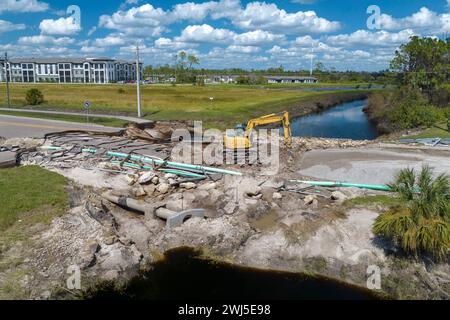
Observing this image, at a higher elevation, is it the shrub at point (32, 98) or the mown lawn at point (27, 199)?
the shrub at point (32, 98)

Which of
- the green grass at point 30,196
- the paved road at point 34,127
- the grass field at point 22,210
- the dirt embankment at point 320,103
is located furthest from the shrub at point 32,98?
the dirt embankment at point 320,103

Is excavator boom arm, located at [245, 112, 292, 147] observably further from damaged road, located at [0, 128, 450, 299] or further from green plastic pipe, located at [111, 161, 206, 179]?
green plastic pipe, located at [111, 161, 206, 179]

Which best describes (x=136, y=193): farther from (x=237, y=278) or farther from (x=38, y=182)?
(x=237, y=278)

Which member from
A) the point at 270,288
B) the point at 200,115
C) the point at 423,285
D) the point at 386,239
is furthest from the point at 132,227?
the point at 200,115

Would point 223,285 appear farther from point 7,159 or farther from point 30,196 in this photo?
point 7,159

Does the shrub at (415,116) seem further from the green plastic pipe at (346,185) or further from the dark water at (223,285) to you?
the dark water at (223,285)

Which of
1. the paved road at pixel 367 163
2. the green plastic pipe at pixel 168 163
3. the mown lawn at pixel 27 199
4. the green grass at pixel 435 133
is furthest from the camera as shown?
the green grass at pixel 435 133

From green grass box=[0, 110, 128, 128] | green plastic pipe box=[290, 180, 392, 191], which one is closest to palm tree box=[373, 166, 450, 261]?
green plastic pipe box=[290, 180, 392, 191]
